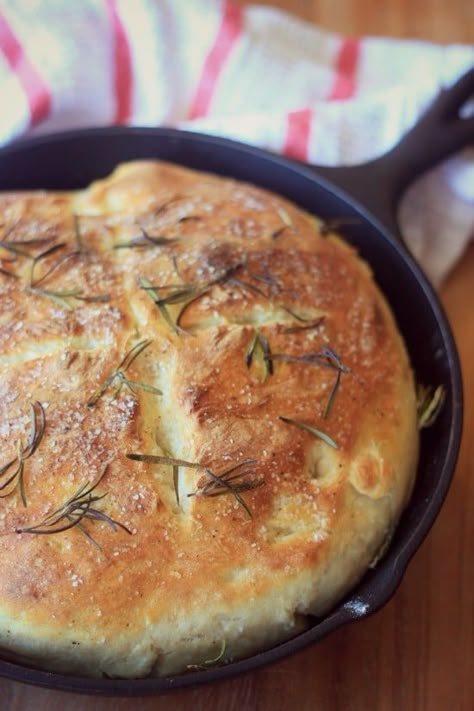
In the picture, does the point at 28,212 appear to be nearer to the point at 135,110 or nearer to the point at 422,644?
the point at 135,110

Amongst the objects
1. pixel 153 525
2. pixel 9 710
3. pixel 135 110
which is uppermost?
pixel 135 110

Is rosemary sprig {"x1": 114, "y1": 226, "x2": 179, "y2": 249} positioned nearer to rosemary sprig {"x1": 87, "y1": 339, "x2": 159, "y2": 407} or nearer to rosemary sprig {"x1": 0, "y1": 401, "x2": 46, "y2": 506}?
rosemary sprig {"x1": 87, "y1": 339, "x2": 159, "y2": 407}

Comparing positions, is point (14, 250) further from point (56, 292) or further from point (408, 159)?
point (408, 159)

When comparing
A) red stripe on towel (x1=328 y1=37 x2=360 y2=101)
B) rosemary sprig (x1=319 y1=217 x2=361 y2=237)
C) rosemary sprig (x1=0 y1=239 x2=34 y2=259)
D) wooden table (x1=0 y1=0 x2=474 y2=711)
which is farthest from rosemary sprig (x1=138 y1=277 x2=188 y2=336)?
red stripe on towel (x1=328 y1=37 x2=360 y2=101)

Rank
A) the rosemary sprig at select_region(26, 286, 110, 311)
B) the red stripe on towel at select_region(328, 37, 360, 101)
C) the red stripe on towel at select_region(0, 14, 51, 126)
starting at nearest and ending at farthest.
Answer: the rosemary sprig at select_region(26, 286, 110, 311)
the red stripe on towel at select_region(0, 14, 51, 126)
the red stripe on towel at select_region(328, 37, 360, 101)

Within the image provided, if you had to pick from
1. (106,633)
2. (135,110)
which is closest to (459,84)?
(135,110)
